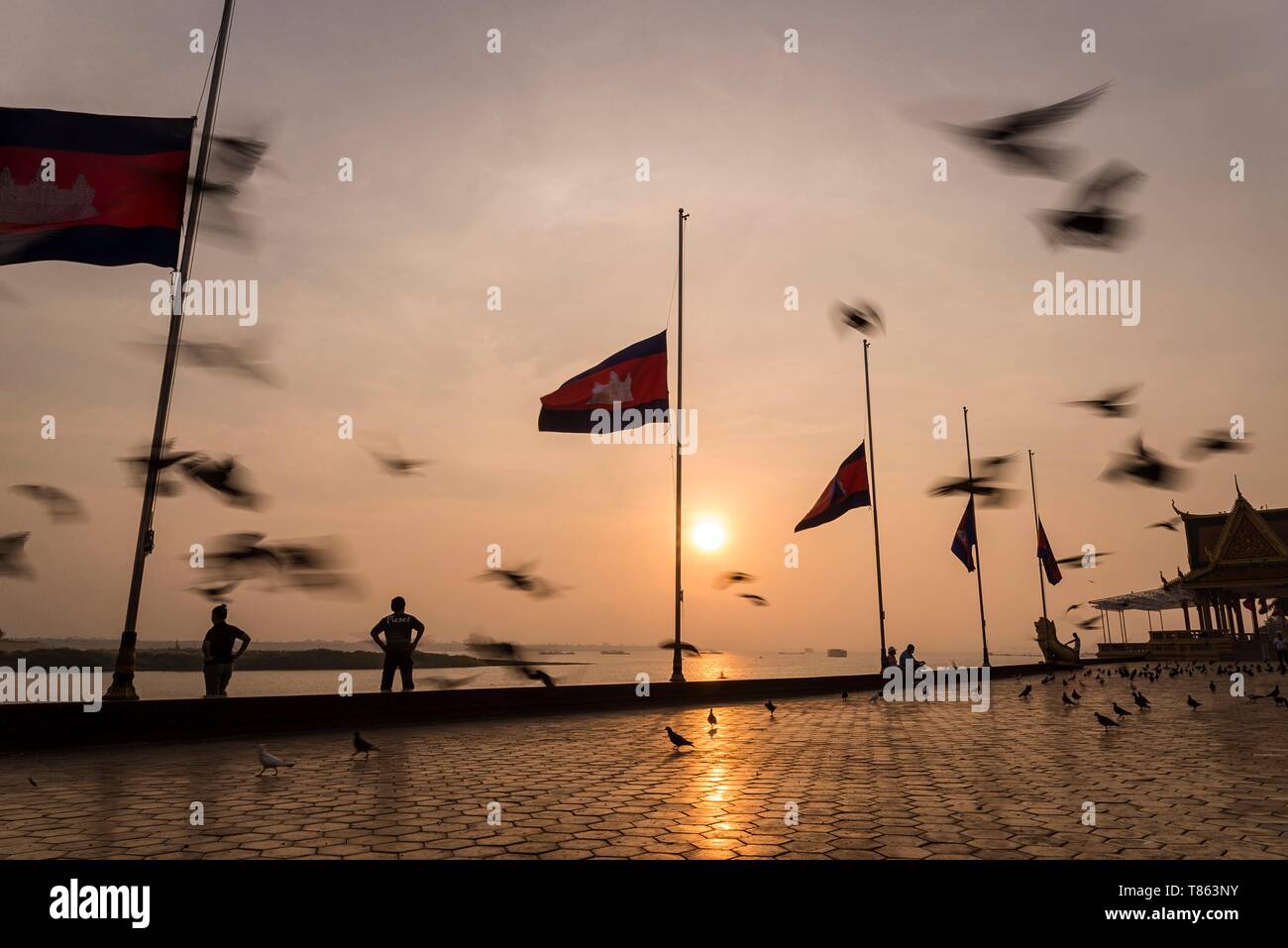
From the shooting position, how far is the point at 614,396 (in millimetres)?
19031

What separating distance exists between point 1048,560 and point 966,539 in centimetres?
1131

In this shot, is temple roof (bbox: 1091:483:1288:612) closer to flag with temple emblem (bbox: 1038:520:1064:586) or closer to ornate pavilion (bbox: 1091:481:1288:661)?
ornate pavilion (bbox: 1091:481:1288:661)

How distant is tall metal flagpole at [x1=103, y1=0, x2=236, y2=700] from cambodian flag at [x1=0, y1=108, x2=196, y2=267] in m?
0.22

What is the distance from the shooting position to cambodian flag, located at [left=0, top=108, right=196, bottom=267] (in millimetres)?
12047

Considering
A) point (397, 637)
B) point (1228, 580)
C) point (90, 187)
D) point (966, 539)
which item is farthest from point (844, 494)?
point (1228, 580)

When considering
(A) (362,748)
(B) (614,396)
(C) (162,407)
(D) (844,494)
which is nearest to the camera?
(A) (362,748)

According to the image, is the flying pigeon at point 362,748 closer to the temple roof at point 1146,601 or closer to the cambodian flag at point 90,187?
the cambodian flag at point 90,187

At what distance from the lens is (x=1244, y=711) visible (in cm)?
1519

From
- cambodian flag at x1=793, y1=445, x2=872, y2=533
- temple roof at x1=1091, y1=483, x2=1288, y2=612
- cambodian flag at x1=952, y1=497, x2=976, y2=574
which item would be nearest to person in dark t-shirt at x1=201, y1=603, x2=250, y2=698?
cambodian flag at x1=793, y1=445, x2=872, y2=533

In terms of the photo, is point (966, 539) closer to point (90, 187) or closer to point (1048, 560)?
point (1048, 560)

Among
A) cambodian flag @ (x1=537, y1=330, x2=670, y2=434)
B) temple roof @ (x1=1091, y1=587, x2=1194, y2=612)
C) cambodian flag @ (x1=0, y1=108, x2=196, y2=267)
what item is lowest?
temple roof @ (x1=1091, y1=587, x2=1194, y2=612)
